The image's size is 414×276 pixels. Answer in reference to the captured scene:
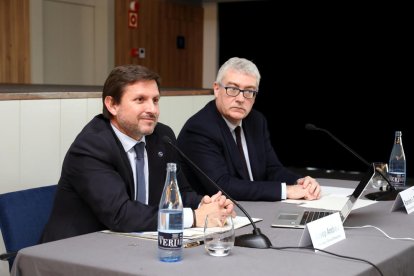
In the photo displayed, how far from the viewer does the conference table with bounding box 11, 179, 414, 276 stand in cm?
186

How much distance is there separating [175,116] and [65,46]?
3467 millimetres

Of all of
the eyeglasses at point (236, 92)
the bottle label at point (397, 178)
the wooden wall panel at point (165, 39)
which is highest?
the wooden wall panel at point (165, 39)

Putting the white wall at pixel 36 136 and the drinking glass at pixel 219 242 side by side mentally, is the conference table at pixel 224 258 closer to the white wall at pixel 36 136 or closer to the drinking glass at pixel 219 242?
the drinking glass at pixel 219 242

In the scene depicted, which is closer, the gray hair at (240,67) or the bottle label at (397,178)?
the gray hair at (240,67)

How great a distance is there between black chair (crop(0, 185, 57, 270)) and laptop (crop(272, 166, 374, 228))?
36.6 inches

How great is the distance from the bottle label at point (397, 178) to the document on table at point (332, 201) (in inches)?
11.3

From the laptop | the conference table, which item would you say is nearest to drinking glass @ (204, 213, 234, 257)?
the conference table

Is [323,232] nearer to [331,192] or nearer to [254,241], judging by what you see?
[254,241]

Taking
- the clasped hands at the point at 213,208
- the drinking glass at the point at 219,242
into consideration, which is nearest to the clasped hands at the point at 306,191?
the clasped hands at the point at 213,208

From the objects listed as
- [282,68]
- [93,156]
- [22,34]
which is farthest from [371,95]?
[93,156]

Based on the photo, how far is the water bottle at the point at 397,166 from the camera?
11.4 feet

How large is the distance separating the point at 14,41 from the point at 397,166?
434cm

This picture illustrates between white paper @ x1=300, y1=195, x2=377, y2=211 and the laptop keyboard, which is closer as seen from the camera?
the laptop keyboard

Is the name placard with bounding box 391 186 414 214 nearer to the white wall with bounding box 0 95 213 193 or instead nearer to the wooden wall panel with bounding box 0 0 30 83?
the white wall with bounding box 0 95 213 193
